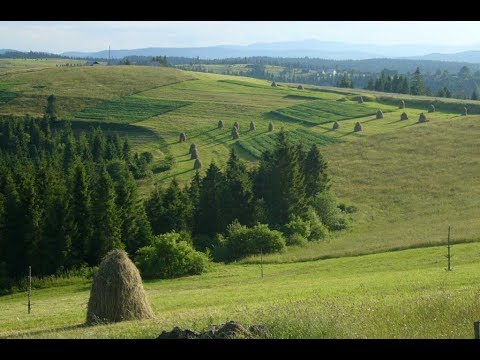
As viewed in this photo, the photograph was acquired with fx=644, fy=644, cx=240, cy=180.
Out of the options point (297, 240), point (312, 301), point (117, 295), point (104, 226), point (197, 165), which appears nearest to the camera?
point (312, 301)

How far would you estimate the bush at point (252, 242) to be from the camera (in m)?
45.0

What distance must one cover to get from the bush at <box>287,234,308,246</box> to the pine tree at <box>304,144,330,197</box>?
10.6 m

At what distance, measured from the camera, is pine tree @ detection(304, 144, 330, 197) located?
193 feet

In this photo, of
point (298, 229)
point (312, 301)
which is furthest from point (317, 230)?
point (312, 301)

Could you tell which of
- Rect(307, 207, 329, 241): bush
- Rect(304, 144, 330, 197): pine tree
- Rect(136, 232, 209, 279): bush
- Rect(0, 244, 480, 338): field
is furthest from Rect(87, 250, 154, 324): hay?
Rect(304, 144, 330, 197): pine tree

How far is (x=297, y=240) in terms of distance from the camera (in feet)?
156

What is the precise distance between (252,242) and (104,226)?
1038 cm

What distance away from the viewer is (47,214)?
146 feet

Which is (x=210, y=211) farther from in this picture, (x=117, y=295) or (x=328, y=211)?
(x=117, y=295)

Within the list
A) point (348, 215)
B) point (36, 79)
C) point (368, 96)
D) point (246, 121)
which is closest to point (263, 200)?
point (348, 215)
